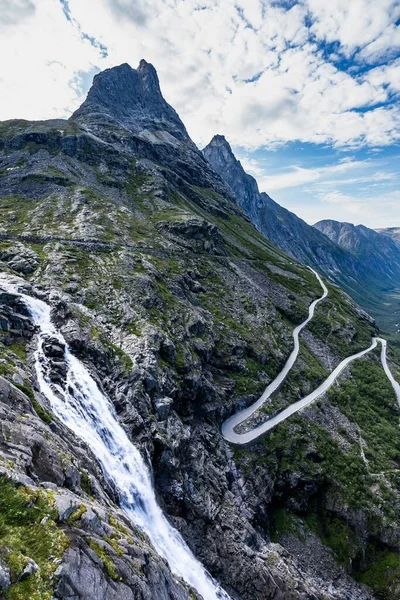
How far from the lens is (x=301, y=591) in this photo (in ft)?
156

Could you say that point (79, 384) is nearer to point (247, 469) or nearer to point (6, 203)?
point (247, 469)

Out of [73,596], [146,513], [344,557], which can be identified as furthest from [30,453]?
[344,557]

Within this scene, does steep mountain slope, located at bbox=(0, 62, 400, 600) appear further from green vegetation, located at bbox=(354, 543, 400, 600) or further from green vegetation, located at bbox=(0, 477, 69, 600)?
green vegetation, located at bbox=(354, 543, 400, 600)

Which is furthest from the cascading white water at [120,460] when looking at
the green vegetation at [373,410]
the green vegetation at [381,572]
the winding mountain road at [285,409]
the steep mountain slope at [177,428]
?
the green vegetation at [373,410]

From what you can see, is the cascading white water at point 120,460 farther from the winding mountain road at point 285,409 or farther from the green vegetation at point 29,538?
the winding mountain road at point 285,409

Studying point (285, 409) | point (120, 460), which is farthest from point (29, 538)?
point (285, 409)

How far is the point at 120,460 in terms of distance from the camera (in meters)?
42.2

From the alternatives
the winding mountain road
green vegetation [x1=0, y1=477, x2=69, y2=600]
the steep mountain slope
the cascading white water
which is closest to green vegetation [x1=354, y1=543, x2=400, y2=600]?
the steep mountain slope

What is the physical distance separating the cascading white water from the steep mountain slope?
7.14 feet

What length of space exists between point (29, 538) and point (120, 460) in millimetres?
26484

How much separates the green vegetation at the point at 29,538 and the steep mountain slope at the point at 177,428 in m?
0.08

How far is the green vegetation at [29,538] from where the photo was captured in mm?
14797

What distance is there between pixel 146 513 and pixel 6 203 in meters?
118

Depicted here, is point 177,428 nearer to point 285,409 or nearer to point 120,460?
point 120,460
